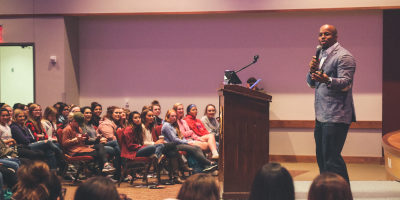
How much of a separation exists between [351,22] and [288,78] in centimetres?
150

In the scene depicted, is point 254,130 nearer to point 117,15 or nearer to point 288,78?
point 288,78

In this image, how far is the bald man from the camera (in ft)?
9.41

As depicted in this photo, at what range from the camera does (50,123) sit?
19.2 feet

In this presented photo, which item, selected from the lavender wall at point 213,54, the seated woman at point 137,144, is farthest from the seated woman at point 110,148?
the lavender wall at point 213,54

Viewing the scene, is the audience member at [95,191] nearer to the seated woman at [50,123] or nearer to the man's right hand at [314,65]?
the man's right hand at [314,65]

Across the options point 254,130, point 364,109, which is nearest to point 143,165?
point 254,130

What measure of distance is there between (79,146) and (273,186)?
4.01m

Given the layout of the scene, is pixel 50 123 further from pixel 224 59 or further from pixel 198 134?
pixel 224 59

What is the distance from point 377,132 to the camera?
7.01 m

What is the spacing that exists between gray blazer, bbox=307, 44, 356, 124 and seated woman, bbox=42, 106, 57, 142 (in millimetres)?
4189

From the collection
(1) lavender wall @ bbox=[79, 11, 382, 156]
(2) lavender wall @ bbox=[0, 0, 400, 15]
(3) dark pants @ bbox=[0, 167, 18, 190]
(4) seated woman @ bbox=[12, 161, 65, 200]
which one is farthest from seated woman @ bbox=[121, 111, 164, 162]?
(4) seated woman @ bbox=[12, 161, 65, 200]

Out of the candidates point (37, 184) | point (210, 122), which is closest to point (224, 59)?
point (210, 122)

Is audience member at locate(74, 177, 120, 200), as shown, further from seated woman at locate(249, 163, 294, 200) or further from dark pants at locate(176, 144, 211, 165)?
dark pants at locate(176, 144, 211, 165)

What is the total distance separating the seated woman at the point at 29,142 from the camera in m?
4.95
